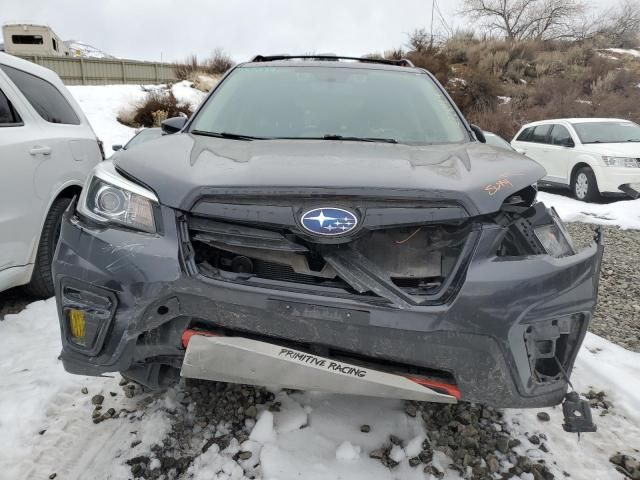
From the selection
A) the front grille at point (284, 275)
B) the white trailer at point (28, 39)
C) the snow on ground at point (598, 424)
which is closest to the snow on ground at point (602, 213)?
the snow on ground at point (598, 424)

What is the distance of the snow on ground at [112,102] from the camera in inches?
534

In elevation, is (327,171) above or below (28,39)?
above

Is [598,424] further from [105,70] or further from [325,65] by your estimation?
[105,70]

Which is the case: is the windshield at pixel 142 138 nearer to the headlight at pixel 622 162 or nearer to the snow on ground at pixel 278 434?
the snow on ground at pixel 278 434

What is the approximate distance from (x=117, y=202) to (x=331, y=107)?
4.78ft

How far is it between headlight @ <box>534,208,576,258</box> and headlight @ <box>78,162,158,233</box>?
1.46m

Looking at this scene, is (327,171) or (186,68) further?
(186,68)

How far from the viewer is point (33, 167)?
10.6 feet

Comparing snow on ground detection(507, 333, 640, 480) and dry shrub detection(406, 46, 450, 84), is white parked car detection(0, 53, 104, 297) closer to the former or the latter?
snow on ground detection(507, 333, 640, 480)

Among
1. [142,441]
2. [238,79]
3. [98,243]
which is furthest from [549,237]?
[238,79]

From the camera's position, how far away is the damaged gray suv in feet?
5.33

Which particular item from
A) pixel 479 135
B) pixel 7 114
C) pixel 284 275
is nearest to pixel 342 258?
pixel 284 275

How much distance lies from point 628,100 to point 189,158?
65.0ft

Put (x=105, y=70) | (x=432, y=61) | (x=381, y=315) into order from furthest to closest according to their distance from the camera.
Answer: (x=105, y=70) → (x=432, y=61) → (x=381, y=315)
